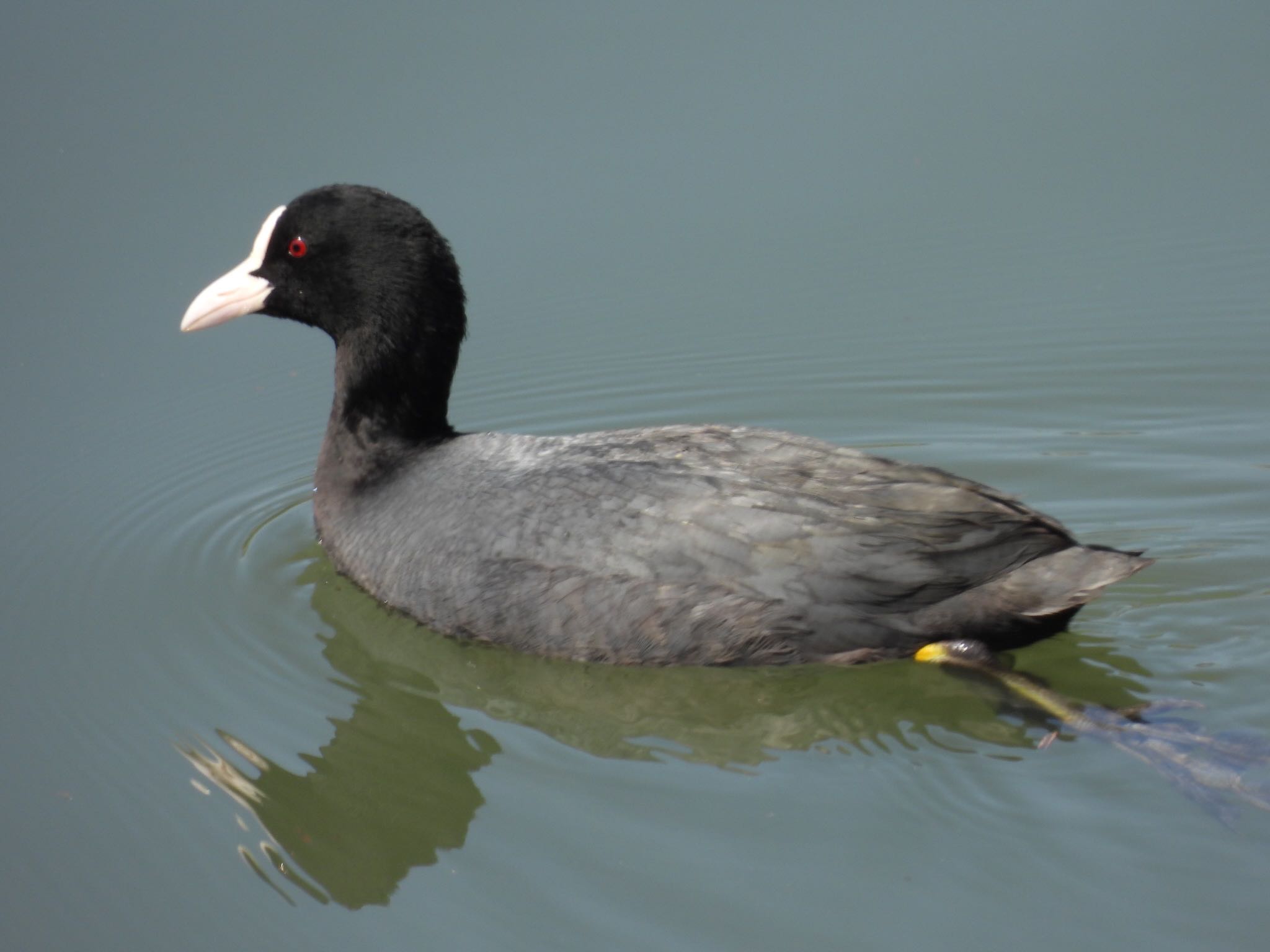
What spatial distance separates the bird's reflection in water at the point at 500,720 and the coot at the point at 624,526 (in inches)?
3.4

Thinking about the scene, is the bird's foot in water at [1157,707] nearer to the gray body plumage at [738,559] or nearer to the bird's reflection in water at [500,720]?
the bird's reflection in water at [500,720]

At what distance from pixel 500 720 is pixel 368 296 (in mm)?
1659

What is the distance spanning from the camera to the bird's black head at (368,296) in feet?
16.0

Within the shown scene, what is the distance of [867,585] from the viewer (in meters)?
3.99

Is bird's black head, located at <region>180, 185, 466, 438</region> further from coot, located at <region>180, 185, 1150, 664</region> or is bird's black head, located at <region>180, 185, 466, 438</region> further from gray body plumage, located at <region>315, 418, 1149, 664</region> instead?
gray body plumage, located at <region>315, 418, 1149, 664</region>

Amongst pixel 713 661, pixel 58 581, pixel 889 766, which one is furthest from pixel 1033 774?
pixel 58 581

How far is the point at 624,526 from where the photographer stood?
4.20 metres

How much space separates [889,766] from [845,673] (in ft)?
1.61

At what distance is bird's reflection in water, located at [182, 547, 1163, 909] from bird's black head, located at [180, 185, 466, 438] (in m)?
1.00

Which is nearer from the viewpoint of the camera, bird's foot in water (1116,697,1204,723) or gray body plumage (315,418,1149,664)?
bird's foot in water (1116,697,1204,723)

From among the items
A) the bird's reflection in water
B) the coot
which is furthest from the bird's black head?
the bird's reflection in water

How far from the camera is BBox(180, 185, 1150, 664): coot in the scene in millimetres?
4004

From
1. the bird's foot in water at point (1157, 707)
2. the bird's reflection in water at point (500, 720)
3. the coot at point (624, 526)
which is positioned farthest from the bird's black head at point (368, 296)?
the bird's foot in water at point (1157, 707)

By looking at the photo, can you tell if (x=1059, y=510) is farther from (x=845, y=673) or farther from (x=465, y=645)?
(x=465, y=645)
